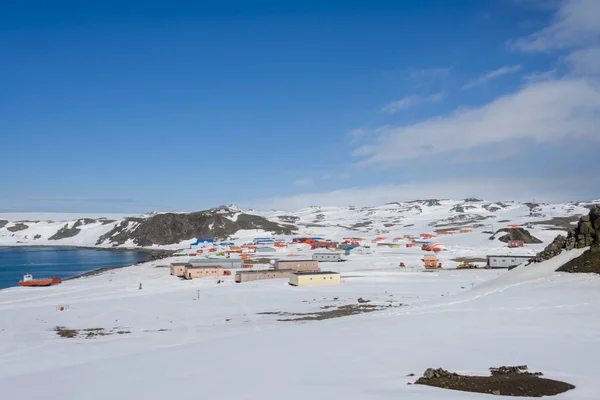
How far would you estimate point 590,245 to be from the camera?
3712 cm

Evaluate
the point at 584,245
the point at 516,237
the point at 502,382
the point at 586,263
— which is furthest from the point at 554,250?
the point at 516,237

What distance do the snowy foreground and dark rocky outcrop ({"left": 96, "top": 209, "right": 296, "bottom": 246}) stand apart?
121 m

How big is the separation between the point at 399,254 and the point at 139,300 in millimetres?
60648

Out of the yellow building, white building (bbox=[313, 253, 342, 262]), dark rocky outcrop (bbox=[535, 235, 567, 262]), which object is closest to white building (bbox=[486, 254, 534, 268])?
dark rocky outcrop (bbox=[535, 235, 567, 262])

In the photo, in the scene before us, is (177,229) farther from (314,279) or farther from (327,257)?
(314,279)

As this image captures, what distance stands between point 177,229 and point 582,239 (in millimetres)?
144876

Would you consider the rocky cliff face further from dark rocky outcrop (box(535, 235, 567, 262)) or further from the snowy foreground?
the snowy foreground

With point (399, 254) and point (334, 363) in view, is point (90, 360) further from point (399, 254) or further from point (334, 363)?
point (399, 254)

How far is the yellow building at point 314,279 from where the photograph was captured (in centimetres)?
5156

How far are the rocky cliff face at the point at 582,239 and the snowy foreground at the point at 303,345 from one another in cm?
154

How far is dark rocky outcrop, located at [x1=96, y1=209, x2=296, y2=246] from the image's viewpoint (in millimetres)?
161625

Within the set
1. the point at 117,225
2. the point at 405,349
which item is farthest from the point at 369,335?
the point at 117,225

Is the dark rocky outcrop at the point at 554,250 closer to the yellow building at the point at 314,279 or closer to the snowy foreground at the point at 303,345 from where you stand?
the snowy foreground at the point at 303,345

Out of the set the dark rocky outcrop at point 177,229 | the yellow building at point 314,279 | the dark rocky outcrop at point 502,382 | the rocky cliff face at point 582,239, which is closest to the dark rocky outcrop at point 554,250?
the rocky cliff face at point 582,239
